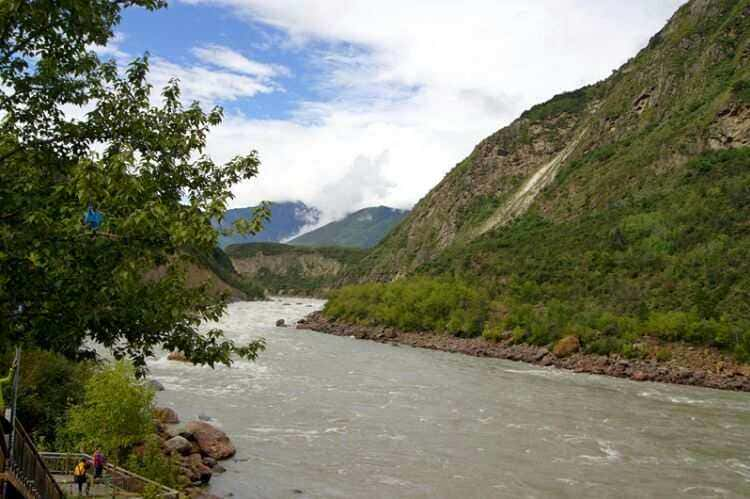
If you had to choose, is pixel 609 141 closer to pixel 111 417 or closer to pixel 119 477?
pixel 111 417

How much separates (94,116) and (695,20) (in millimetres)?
113651

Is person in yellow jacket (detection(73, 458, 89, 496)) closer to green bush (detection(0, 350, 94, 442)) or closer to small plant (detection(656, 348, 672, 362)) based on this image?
green bush (detection(0, 350, 94, 442))

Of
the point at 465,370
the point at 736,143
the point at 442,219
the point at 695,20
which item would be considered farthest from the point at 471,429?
the point at 442,219

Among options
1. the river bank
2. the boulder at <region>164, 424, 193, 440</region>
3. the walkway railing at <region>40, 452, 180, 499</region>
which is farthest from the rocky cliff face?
the walkway railing at <region>40, 452, 180, 499</region>

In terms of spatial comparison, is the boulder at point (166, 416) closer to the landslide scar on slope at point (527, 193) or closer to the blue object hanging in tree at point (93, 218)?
the blue object hanging in tree at point (93, 218)

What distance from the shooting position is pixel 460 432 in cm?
2919

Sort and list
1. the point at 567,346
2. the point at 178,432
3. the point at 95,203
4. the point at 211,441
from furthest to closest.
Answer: the point at 567,346 < the point at 178,432 < the point at 211,441 < the point at 95,203

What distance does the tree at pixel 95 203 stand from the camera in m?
6.53

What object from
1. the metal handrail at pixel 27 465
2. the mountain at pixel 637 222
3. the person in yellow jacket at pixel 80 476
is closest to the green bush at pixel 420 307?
the mountain at pixel 637 222

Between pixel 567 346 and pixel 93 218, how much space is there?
173 ft

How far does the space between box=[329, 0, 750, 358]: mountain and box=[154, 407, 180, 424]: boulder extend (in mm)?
37671

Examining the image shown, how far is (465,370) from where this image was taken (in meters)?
49.2

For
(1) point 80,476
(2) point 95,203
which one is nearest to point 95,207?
(2) point 95,203

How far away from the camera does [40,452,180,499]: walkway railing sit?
16422mm
